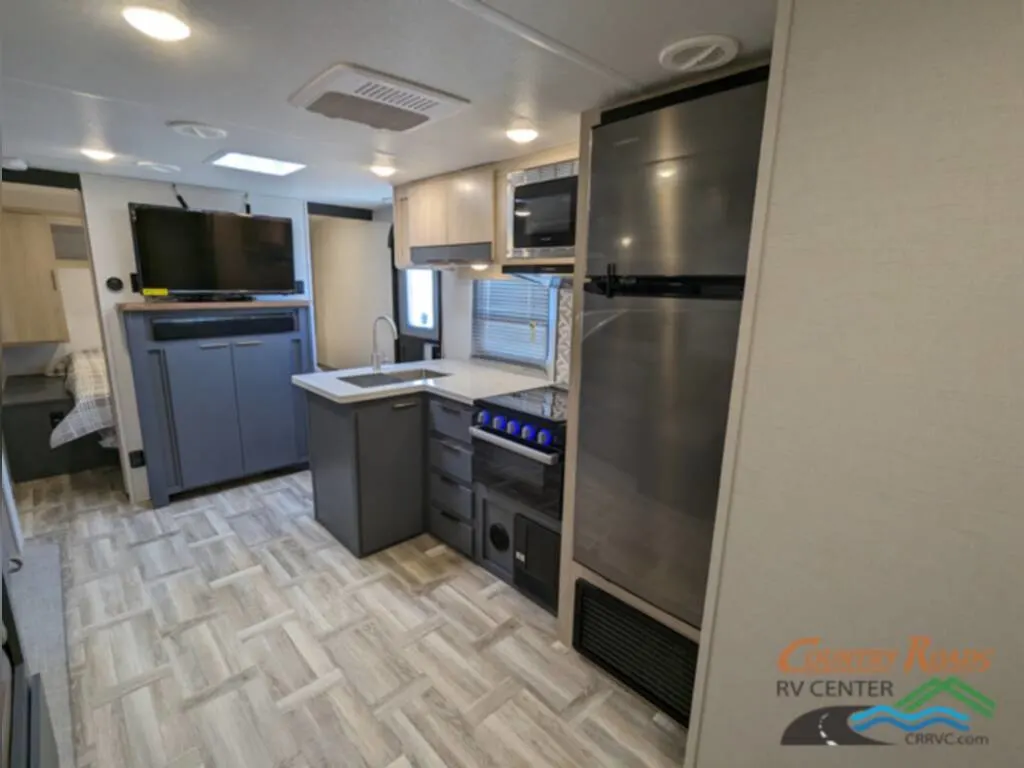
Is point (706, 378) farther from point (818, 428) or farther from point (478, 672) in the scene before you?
point (478, 672)

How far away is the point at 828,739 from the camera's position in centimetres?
95

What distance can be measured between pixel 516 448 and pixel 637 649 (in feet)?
2.98

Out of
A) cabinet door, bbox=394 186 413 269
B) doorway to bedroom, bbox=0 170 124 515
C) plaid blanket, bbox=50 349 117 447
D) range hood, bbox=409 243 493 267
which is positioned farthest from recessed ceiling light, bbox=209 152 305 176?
plaid blanket, bbox=50 349 117 447

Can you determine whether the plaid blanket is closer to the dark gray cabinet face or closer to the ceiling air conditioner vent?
the dark gray cabinet face

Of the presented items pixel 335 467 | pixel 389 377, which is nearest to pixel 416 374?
pixel 389 377

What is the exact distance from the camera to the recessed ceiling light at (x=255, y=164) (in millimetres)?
2500

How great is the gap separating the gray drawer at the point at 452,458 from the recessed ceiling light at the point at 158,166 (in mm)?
2153

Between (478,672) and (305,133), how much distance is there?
2.39m

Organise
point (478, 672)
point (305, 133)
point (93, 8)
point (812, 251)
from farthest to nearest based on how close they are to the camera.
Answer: point (305, 133) < point (478, 672) < point (93, 8) < point (812, 251)

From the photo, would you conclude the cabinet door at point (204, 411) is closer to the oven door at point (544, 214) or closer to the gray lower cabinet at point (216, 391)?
the gray lower cabinet at point (216, 391)

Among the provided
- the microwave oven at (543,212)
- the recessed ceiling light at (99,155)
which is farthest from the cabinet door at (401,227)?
the recessed ceiling light at (99,155)

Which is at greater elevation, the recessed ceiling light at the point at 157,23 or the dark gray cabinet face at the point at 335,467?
the recessed ceiling light at the point at 157,23

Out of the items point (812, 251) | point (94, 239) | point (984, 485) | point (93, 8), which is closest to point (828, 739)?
point (984, 485)

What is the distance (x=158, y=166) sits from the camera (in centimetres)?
270
